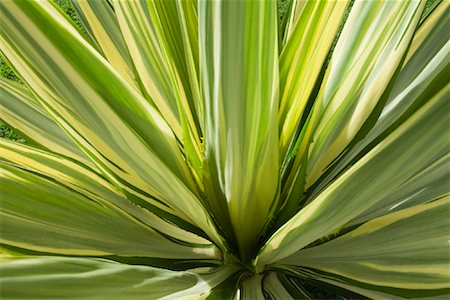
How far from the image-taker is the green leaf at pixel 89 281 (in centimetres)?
58

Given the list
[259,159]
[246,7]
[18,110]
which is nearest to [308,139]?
[259,159]

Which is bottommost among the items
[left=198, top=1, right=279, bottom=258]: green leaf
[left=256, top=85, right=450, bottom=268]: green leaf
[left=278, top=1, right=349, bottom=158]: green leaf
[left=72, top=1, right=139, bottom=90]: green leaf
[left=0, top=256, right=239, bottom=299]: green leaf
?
[left=0, top=256, right=239, bottom=299]: green leaf

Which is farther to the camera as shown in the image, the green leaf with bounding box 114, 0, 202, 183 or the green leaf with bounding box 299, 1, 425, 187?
the green leaf with bounding box 114, 0, 202, 183

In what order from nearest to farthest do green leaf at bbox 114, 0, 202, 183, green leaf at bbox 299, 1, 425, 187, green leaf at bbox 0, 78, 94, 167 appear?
green leaf at bbox 299, 1, 425, 187 → green leaf at bbox 114, 0, 202, 183 → green leaf at bbox 0, 78, 94, 167

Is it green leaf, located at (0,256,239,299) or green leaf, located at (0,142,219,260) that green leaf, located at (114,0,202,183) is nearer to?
green leaf, located at (0,142,219,260)

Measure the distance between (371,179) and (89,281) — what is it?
32 centimetres

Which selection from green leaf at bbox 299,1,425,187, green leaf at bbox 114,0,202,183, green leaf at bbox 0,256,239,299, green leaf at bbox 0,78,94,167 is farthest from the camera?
green leaf at bbox 0,78,94,167

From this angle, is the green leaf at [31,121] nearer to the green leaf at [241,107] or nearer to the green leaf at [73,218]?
the green leaf at [73,218]

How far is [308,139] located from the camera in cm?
80

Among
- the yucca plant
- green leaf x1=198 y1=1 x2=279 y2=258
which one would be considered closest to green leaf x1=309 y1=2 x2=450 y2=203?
the yucca plant

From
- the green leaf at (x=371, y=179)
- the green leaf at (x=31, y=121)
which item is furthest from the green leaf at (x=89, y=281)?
the green leaf at (x=31, y=121)

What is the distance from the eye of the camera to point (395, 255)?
783 mm

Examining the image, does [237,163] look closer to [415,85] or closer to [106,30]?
[415,85]

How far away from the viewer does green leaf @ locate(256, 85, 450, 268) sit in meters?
0.68
